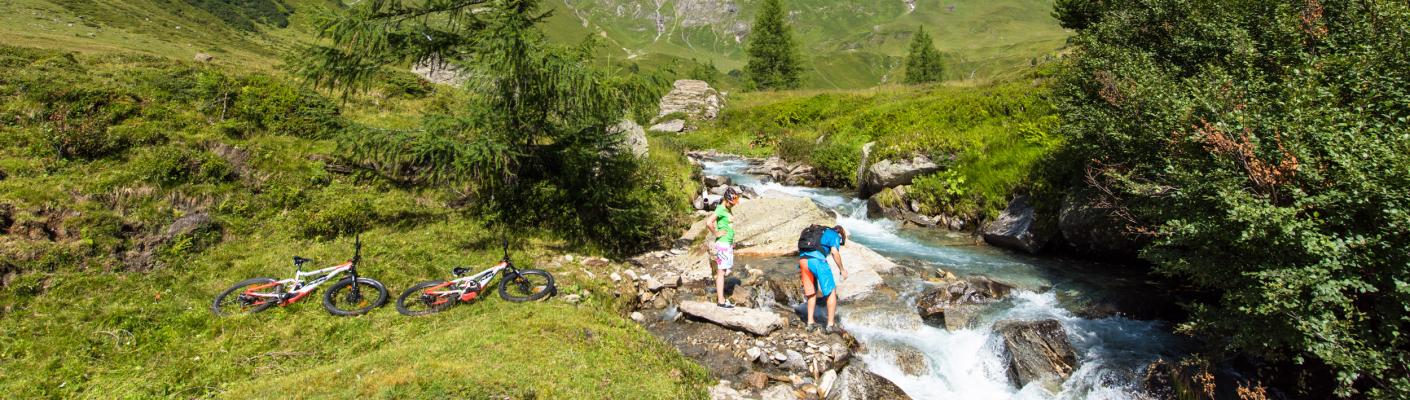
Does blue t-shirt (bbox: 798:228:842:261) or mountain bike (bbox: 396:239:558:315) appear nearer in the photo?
mountain bike (bbox: 396:239:558:315)

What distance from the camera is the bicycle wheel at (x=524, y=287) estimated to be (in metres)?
9.49

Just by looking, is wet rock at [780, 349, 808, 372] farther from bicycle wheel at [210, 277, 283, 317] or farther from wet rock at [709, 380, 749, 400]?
bicycle wheel at [210, 277, 283, 317]

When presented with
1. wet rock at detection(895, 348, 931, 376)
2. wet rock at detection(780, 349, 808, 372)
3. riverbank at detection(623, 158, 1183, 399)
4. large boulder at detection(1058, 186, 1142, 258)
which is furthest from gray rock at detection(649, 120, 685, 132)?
wet rock at detection(780, 349, 808, 372)

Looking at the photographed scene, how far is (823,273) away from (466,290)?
613 centimetres

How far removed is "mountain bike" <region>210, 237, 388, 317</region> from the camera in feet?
28.1

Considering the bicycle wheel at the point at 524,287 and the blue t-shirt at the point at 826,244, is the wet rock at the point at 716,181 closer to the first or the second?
the blue t-shirt at the point at 826,244

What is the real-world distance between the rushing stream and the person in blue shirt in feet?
2.38

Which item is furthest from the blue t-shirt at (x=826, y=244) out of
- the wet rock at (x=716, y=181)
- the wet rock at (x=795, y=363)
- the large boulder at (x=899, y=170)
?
the wet rock at (x=716, y=181)

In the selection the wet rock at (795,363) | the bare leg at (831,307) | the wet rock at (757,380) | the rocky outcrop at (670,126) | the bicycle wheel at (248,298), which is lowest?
the rocky outcrop at (670,126)

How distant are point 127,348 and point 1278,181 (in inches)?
564

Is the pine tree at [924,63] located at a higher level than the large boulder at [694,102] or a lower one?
higher

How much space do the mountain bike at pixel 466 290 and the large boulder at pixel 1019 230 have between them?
12005mm

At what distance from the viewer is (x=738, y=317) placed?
9.70 m

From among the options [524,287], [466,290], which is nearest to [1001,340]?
[524,287]
